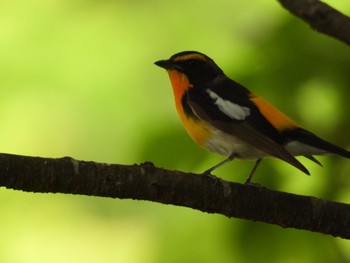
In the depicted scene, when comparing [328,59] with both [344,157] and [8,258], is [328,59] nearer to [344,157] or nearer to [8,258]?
[344,157]

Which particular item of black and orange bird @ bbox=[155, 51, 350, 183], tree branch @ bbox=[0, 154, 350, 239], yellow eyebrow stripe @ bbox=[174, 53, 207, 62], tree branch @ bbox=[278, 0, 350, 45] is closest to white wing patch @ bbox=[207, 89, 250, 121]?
black and orange bird @ bbox=[155, 51, 350, 183]

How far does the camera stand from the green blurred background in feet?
12.9

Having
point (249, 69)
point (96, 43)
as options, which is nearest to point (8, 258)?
point (96, 43)

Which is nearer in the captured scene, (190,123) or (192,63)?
(190,123)

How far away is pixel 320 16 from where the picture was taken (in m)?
2.22

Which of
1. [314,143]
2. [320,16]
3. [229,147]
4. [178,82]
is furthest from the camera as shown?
[178,82]

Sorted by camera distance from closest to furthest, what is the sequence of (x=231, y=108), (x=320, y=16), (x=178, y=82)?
1. (x=320, y=16)
2. (x=231, y=108)
3. (x=178, y=82)

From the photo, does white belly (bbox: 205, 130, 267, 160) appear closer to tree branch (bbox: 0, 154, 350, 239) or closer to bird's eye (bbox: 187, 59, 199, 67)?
bird's eye (bbox: 187, 59, 199, 67)

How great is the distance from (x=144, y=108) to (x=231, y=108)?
0.55 m

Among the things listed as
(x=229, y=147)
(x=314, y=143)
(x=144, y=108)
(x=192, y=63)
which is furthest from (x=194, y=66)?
(x=314, y=143)

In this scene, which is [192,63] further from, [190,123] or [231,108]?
[190,123]

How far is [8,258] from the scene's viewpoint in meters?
4.59

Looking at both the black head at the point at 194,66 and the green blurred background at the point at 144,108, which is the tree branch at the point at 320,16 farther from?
the black head at the point at 194,66

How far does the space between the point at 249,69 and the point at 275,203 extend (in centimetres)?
100
